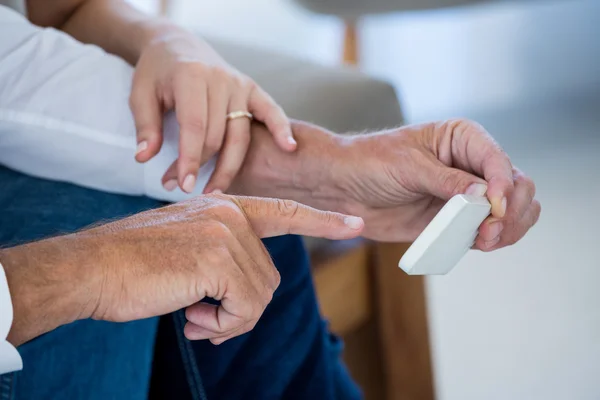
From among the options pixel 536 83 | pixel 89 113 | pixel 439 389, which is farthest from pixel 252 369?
pixel 536 83

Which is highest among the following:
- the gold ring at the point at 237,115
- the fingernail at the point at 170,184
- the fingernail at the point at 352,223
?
the fingernail at the point at 352,223

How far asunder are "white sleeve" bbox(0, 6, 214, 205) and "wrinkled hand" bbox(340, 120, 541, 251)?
17 cm

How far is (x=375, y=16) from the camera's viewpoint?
212 cm

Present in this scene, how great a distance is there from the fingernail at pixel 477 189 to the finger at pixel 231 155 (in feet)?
0.77

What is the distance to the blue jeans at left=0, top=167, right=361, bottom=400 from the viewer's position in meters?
0.66

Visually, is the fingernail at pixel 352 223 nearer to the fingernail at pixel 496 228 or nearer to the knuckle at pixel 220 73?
the fingernail at pixel 496 228

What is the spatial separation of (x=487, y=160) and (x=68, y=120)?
0.40 metres

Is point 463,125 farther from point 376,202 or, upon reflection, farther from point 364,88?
point 364,88

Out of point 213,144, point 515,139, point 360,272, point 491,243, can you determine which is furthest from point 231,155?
point 515,139

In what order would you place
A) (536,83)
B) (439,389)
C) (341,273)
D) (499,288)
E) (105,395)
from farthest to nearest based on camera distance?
(536,83) → (499,288) → (439,389) → (341,273) → (105,395)

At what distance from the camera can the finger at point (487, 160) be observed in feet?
2.15

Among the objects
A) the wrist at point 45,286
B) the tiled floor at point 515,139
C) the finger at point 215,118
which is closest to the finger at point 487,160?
the finger at point 215,118

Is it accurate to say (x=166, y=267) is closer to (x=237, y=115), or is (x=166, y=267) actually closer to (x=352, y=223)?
(x=352, y=223)

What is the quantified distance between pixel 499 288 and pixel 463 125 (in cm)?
92
